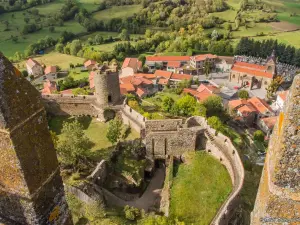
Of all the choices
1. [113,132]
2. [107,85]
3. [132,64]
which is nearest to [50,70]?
[132,64]

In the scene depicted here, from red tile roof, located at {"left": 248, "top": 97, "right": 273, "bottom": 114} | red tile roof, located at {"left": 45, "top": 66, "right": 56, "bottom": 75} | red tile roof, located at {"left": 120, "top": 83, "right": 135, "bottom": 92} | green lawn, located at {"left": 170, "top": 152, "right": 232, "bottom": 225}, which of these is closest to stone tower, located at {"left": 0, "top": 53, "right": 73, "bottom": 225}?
green lawn, located at {"left": 170, "top": 152, "right": 232, "bottom": 225}

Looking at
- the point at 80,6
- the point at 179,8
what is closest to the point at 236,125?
the point at 179,8

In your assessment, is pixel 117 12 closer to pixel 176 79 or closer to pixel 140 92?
pixel 176 79

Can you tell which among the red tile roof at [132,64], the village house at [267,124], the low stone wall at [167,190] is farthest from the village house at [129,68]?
the low stone wall at [167,190]

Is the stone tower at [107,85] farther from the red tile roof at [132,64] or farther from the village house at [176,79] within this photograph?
the red tile roof at [132,64]

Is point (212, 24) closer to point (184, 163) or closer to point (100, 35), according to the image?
point (100, 35)

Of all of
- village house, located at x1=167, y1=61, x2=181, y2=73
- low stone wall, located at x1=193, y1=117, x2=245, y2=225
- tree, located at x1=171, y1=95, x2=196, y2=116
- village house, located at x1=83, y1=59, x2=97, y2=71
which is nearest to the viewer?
low stone wall, located at x1=193, y1=117, x2=245, y2=225

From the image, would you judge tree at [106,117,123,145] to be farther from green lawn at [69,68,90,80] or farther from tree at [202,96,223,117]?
green lawn at [69,68,90,80]

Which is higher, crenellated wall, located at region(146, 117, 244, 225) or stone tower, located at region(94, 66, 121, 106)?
stone tower, located at region(94, 66, 121, 106)
